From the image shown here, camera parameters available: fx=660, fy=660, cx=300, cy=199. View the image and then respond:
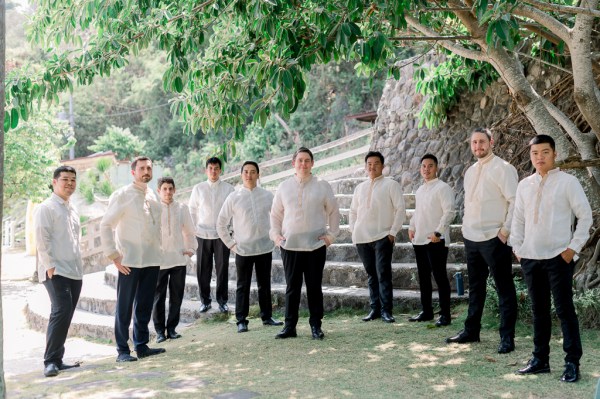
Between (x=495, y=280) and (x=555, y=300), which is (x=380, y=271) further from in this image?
(x=555, y=300)

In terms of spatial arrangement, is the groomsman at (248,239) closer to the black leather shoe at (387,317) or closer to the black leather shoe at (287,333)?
the black leather shoe at (287,333)

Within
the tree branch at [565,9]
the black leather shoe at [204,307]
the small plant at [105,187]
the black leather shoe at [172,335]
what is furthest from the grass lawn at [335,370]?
the small plant at [105,187]

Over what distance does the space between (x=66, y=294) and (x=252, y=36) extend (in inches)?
107

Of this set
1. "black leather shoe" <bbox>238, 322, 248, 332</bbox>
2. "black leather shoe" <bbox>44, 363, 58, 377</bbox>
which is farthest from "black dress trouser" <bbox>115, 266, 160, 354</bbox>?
"black leather shoe" <bbox>238, 322, 248, 332</bbox>

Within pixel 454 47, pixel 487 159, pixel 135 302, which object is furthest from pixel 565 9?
pixel 135 302

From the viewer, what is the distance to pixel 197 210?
26.6 feet

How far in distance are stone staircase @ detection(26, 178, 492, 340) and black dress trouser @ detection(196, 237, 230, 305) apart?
209mm

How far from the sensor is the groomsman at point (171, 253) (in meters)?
6.75

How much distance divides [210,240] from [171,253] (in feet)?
3.50

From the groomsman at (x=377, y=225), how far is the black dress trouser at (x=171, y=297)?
6.30ft

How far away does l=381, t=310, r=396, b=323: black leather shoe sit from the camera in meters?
6.65

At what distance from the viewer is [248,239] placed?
6.79 m

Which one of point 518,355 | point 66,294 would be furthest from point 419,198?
point 66,294

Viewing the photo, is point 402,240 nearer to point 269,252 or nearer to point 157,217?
point 269,252
